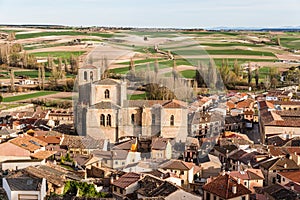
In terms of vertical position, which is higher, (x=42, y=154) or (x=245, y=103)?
(x=42, y=154)

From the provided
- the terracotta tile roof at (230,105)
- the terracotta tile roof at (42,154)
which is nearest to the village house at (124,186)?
the terracotta tile roof at (42,154)

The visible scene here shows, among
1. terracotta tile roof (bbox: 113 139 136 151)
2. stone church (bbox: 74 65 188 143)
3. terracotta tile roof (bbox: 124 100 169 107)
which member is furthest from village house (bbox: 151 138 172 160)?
terracotta tile roof (bbox: 124 100 169 107)

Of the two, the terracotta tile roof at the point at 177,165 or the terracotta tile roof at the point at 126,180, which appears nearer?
the terracotta tile roof at the point at 126,180

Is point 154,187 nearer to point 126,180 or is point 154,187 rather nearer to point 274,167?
point 126,180

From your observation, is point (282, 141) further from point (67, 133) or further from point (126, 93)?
point (67, 133)

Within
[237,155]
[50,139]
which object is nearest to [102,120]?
[50,139]

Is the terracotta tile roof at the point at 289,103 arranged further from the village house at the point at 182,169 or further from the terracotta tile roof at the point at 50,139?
the village house at the point at 182,169
